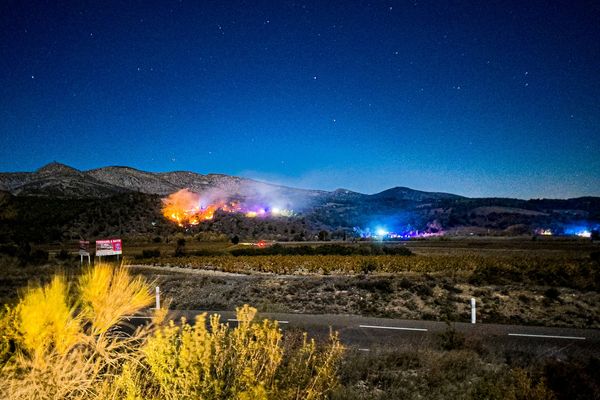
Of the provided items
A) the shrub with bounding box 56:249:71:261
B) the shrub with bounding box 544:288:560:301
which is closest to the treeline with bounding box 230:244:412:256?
the shrub with bounding box 56:249:71:261

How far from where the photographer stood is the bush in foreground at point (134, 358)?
343 centimetres

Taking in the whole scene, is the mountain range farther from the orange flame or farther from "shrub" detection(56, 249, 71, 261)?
"shrub" detection(56, 249, 71, 261)

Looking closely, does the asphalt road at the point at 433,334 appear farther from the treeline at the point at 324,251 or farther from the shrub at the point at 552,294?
the treeline at the point at 324,251

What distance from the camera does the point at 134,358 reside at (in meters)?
4.35

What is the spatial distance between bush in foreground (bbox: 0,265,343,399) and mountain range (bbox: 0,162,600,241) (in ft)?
230

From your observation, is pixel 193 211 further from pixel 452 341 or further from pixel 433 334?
pixel 452 341

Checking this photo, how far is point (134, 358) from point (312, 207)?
156812mm

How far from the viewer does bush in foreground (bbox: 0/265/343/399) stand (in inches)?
135

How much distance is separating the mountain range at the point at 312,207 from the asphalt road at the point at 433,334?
217 feet

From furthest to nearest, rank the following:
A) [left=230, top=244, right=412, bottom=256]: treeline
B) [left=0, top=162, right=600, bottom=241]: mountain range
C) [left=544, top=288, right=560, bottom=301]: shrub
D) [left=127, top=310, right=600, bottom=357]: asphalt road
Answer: [left=0, top=162, right=600, bottom=241]: mountain range
[left=230, top=244, right=412, bottom=256]: treeline
[left=544, top=288, right=560, bottom=301]: shrub
[left=127, top=310, right=600, bottom=357]: asphalt road

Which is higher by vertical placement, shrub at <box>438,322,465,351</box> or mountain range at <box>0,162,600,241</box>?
mountain range at <box>0,162,600,241</box>

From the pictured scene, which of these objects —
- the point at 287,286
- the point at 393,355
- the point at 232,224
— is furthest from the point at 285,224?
the point at 393,355

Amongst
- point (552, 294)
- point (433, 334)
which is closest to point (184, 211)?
point (552, 294)

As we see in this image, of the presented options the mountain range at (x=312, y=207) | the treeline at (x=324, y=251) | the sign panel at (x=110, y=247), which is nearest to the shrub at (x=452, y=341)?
the sign panel at (x=110, y=247)
